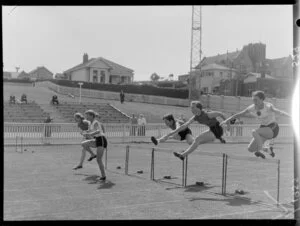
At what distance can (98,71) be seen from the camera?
186 feet

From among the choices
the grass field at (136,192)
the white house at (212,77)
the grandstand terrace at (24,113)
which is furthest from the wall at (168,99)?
the grass field at (136,192)

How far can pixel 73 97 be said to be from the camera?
140ft

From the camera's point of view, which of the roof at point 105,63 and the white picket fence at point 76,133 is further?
the roof at point 105,63

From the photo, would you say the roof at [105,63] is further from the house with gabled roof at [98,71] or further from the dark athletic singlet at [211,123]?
the dark athletic singlet at [211,123]

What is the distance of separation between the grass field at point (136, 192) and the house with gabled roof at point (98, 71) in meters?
42.9

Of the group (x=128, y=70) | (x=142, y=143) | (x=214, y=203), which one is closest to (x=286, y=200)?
(x=214, y=203)

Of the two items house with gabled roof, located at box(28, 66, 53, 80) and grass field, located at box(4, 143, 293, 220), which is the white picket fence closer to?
grass field, located at box(4, 143, 293, 220)

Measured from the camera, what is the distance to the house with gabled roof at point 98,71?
185 ft

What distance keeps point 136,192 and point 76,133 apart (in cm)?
1262

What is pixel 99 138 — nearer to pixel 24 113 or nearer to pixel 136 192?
pixel 136 192

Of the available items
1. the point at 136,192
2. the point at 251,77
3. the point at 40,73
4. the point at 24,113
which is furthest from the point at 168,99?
the point at 40,73

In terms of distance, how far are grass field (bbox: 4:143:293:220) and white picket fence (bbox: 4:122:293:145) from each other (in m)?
5.85

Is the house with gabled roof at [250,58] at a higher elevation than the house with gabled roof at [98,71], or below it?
higher

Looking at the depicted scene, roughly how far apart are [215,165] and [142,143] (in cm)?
865
